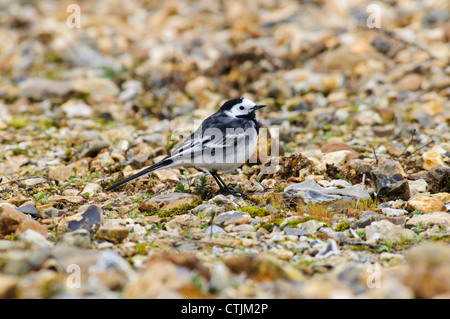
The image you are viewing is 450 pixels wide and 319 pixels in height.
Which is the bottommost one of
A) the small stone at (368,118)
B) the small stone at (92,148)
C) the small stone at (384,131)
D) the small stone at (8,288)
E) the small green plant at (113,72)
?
the small stone at (8,288)

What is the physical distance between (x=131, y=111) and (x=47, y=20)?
5.55 m

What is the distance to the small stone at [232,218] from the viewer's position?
14.9 feet

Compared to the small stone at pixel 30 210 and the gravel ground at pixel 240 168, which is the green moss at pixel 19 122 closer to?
the gravel ground at pixel 240 168

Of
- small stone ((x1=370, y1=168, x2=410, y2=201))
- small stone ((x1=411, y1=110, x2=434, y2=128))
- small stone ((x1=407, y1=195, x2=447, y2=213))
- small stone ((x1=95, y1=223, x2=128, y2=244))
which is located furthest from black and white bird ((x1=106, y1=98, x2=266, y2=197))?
small stone ((x1=411, y1=110, x2=434, y2=128))

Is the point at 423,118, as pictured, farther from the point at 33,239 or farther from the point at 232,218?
the point at 33,239

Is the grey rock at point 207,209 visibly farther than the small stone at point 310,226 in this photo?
Yes

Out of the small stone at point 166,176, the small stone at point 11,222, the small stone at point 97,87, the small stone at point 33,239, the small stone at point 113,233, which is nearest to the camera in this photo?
the small stone at point 33,239

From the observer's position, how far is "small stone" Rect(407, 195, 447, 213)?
185 inches

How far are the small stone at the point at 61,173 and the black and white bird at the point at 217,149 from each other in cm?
102

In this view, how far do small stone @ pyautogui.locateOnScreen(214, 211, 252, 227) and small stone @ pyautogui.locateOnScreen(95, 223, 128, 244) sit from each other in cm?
87

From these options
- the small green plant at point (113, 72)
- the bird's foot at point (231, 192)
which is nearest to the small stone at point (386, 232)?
the bird's foot at point (231, 192)

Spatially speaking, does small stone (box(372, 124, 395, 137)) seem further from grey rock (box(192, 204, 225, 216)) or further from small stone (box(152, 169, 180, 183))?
grey rock (box(192, 204, 225, 216))

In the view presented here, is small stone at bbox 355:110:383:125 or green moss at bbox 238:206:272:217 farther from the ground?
small stone at bbox 355:110:383:125
